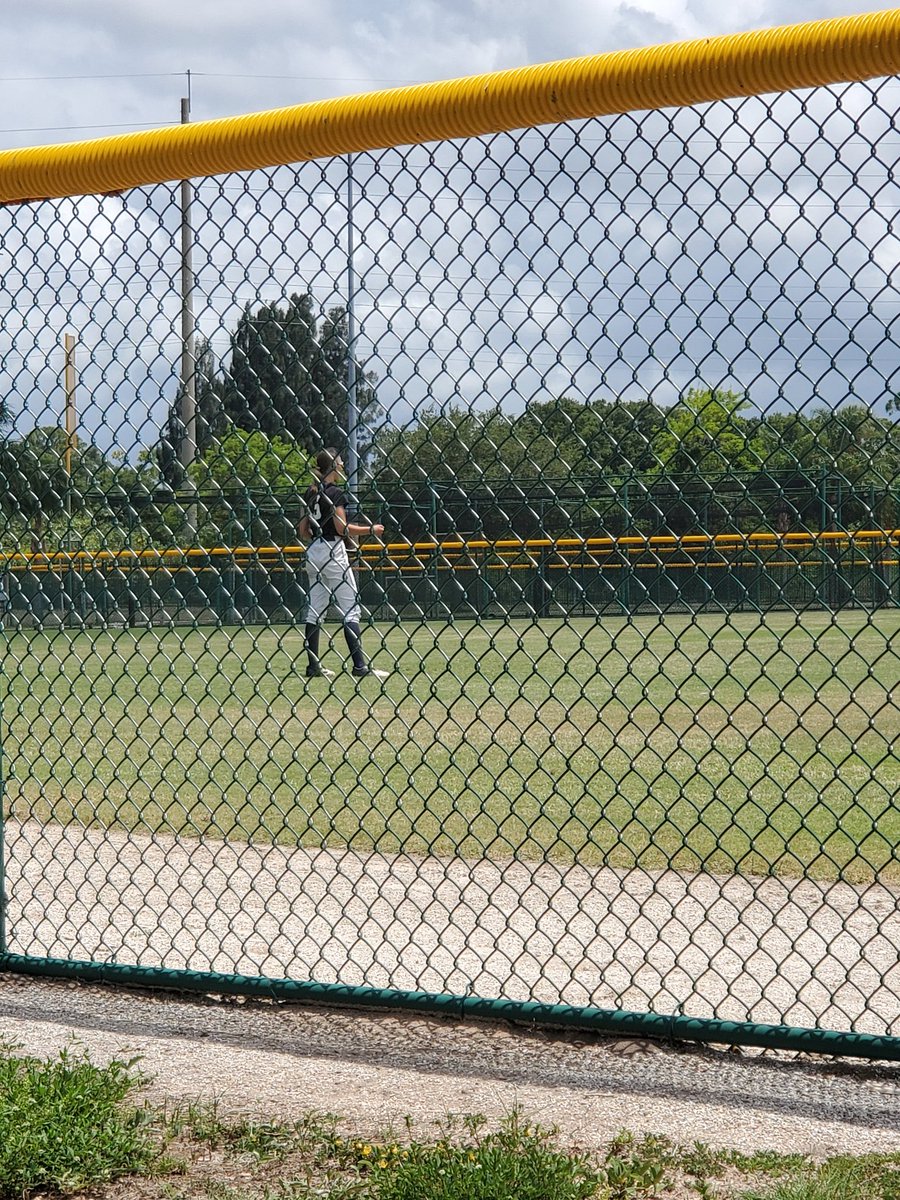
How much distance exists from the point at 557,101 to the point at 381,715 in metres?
7.25

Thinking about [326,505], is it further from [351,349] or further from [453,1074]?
[453,1074]

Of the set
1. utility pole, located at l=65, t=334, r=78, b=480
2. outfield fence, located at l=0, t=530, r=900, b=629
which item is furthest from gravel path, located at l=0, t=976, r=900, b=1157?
Answer: utility pole, located at l=65, t=334, r=78, b=480

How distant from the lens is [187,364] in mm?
4344

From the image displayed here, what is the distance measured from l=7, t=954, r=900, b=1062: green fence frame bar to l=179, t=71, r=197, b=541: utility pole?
4.50 ft

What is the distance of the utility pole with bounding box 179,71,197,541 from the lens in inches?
155

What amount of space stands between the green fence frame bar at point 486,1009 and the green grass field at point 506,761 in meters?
0.44

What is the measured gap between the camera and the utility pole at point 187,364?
12.9 feet

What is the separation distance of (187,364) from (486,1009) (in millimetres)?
2204

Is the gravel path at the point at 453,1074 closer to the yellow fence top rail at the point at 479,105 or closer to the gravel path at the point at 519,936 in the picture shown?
the gravel path at the point at 519,936

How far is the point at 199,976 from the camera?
3.94 metres

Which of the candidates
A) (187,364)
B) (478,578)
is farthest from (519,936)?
(187,364)

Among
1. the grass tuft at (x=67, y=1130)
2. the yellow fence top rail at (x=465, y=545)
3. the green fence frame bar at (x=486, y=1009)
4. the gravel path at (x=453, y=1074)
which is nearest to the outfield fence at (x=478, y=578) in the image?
the yellow fence top rail at (x=465, y=545)

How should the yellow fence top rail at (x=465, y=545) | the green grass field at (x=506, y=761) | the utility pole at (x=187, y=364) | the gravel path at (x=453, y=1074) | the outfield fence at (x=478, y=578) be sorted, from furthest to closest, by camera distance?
1. the green grass field at (x=506, y=761)
2. the outfield fence at (x=478, y=578)
3. the yellow fence top rail at (x=465, y=545)
4. the utility pole at (x=187, y=364)
5. the gravel path at (x=453, y=1074)

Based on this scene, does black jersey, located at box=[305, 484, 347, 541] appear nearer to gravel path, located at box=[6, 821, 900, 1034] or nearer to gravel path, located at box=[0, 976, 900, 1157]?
gravel path, located at box=[6, 821, 900, 1034]
